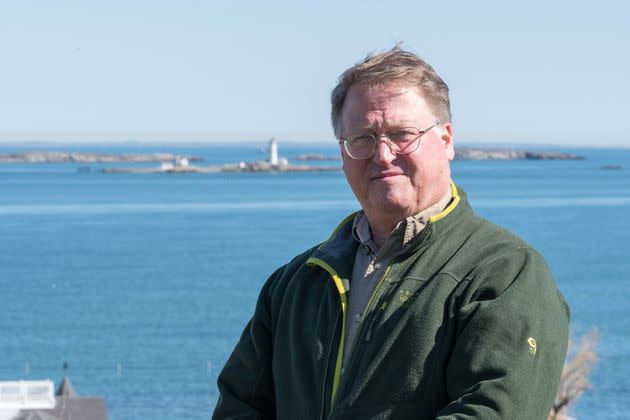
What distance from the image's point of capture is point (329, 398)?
6.34ft

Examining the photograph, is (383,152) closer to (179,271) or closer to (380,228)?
(380,228)

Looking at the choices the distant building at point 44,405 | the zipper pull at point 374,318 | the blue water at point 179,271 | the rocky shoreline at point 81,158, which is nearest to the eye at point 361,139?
the zipper pull at point 374,318

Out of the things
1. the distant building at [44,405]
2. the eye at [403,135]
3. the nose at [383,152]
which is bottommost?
the distant building at [44,405]

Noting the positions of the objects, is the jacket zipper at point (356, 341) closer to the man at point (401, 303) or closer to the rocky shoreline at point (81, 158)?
the man at point (401, 303)

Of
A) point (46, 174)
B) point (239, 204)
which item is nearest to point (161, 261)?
point (239, 204)

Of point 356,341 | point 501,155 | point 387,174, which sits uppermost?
point 387,174

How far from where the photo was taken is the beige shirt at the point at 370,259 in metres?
1.91

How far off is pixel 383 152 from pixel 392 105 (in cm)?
8

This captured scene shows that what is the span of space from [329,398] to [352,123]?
0.44m

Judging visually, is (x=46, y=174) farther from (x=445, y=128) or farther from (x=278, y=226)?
(x=445, y=128)

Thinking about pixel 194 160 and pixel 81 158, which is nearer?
pixel 194 160

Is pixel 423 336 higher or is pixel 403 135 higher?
pixel 403 135

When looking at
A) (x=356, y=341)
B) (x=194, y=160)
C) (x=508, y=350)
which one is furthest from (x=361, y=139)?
(x=194, y=160)

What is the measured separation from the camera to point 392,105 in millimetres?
1919
